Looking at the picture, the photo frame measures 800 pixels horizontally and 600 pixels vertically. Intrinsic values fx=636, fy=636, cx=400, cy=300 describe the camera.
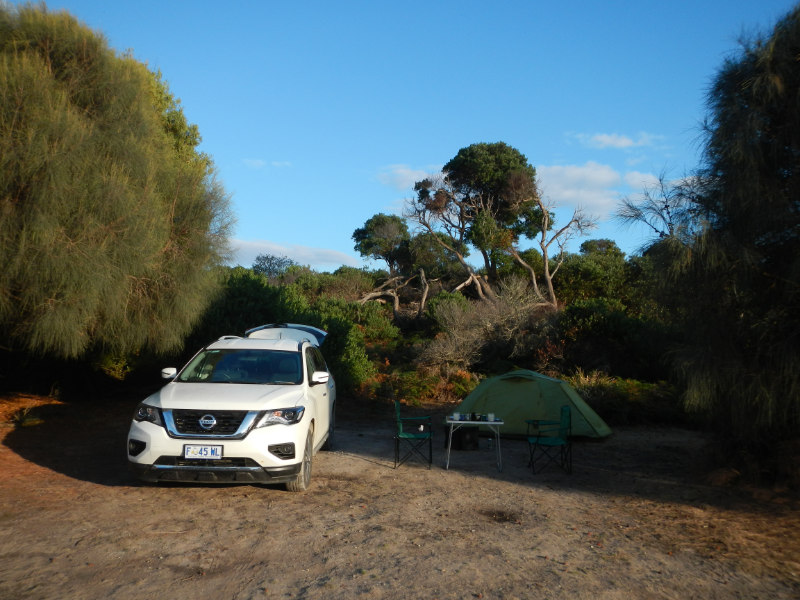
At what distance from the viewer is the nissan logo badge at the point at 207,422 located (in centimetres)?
694

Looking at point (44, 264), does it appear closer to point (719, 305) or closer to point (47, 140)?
point (47, 140)

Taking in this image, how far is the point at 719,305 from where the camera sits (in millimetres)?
7574

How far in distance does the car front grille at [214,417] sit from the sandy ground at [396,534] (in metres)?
0.81

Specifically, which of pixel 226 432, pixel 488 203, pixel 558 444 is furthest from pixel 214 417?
pixel 488 203

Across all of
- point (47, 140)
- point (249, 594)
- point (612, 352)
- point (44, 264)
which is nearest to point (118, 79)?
point (47, 140)

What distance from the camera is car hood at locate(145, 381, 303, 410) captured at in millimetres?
7043

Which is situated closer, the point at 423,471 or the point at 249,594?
the point at 249,594

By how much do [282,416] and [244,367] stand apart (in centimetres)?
152

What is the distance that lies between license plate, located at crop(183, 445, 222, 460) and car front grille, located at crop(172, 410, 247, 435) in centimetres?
19

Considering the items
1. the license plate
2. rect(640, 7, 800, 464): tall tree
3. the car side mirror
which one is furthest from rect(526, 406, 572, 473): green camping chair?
the license plate

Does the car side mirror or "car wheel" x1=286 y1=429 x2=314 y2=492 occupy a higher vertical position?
the car side mirror

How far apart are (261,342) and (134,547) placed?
3.82 m

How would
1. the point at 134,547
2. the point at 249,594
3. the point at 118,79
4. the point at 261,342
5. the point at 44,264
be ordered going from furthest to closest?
1. the point at 118,79
2. the point at 261,342
3. the point at 44,264
4. the point at 134,547
5. the point at 249,594

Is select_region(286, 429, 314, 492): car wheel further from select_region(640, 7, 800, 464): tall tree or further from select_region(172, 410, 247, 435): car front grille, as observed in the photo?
select_region(640, 7, 800, 464): tall tree
